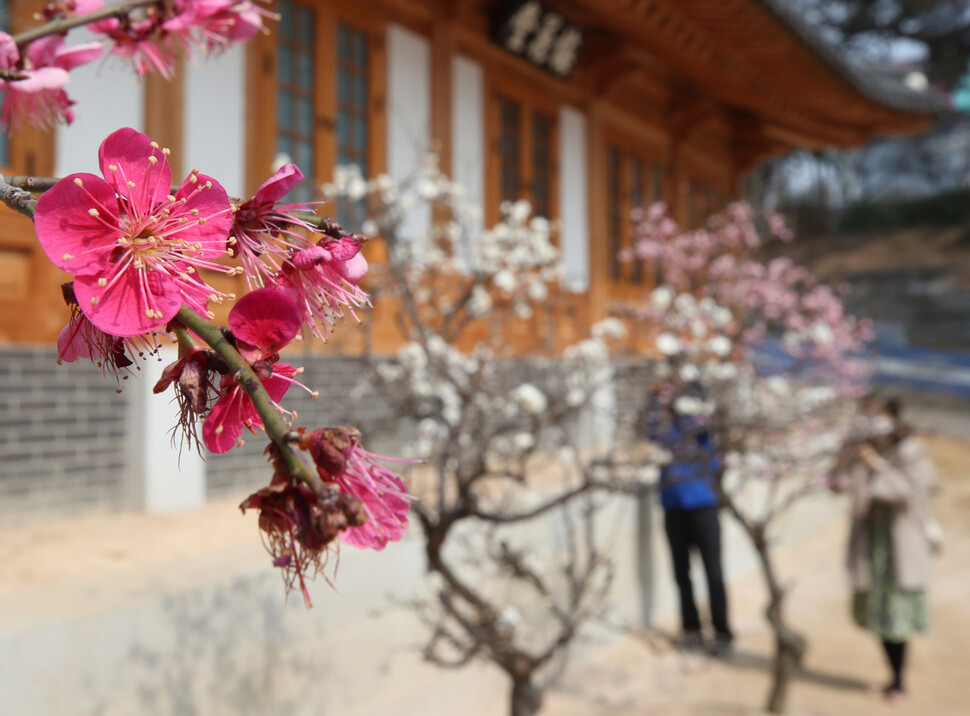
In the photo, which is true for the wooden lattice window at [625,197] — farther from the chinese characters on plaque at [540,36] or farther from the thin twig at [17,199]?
the thin twig at [17,199]

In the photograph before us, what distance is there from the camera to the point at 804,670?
5320 mm

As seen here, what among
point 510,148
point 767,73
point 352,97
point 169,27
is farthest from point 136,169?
point 767,73

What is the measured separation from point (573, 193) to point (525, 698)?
521 cm

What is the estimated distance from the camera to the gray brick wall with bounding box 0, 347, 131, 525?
363 centimetres

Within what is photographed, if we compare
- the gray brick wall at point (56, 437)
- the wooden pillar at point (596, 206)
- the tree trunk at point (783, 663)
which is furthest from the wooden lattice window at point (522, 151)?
the tree trunk at point (783, 663)

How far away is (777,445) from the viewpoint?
5.69 metres

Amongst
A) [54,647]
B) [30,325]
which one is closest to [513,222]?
[30,325]

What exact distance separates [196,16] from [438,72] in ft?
16.2

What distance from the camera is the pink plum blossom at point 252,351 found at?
0.57m

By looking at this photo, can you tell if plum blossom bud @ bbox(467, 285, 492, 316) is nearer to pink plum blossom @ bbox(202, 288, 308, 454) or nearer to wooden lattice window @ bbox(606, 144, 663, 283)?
pink plum blossom @ bbox(202, 288, 308, 454)

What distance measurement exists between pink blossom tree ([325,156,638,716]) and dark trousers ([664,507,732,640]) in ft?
1.74

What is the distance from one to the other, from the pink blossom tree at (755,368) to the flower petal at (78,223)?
3407 millimetres

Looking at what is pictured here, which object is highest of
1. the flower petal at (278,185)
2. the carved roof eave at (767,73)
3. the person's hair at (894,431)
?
the carved roof eave at (767,73)

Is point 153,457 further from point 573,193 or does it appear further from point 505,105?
point 573,193
